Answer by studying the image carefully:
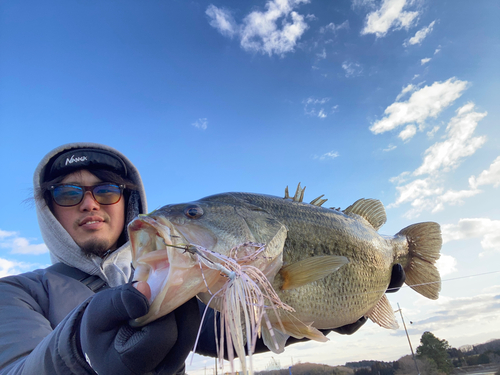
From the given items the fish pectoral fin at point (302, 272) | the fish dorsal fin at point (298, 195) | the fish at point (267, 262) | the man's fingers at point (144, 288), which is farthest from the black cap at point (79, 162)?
the fish pectoral fin at point (302, 272)

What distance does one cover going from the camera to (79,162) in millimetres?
3461

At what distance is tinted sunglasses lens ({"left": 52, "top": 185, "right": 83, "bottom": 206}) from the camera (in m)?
3.31

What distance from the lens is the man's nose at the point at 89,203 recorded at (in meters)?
3.26

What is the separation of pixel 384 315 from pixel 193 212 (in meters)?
2.67

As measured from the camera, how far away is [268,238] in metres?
2.13

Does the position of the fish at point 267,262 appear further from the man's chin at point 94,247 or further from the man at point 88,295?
the man's chin at point 94,247

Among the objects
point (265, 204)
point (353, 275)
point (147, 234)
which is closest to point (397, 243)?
point (353, 275)

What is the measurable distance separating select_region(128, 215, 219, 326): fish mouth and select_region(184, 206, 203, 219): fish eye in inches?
10.5

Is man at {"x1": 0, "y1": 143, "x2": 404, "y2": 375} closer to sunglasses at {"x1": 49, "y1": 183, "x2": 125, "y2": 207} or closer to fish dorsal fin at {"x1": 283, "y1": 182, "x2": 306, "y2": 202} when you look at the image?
sunglasses at {"x1": 49, "y1": 183, "x2": 125, "y2": 207}

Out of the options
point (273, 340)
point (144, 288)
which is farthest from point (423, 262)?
point (144, 288)

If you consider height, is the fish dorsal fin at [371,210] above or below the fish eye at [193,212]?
above

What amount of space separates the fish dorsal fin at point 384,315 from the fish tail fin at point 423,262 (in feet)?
1.89

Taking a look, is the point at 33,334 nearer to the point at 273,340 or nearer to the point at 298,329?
the point at 273,340

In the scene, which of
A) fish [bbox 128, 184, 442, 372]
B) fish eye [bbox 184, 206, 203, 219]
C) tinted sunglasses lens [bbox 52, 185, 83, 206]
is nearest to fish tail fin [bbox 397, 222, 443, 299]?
fish [bbox 128, 184, 442, 372]
